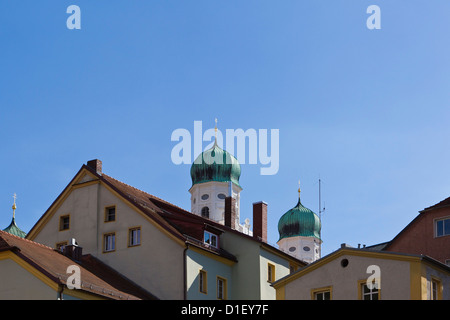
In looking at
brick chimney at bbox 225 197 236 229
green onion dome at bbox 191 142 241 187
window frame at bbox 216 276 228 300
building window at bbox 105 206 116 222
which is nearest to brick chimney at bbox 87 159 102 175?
building window at bbox 105 206 116 222

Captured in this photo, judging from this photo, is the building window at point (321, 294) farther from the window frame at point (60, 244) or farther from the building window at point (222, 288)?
the window frame at point (60, 244)

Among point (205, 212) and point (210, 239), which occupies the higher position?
point (205, 212)

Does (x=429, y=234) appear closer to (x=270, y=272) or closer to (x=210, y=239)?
(x=270, y=272)

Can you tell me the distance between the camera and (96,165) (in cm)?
5638

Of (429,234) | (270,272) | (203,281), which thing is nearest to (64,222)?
(203,281)

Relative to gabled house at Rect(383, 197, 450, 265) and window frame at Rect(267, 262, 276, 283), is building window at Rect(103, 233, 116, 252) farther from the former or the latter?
gabled house at Rect(383, 197, 450, 265)

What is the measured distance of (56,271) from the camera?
147ft

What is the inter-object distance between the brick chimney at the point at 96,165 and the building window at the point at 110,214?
8.81 ft

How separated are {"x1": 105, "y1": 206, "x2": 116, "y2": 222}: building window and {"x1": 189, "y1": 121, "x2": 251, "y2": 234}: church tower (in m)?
54.3

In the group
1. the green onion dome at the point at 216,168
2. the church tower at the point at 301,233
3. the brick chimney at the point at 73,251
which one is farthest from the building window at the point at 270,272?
Answer: the church tower at the point at 301,233

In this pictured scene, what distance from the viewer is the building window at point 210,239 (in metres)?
54.4

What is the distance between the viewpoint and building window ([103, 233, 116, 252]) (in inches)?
2115

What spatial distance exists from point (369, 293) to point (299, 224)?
81.6 m
